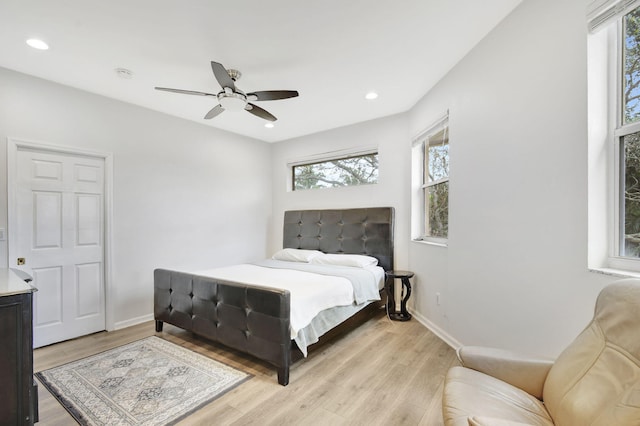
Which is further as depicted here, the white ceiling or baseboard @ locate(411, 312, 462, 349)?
baseboard @ locate(411, 312, 462, 349)

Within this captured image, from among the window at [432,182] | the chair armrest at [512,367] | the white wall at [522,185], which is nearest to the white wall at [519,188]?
the white wall at [522,185]

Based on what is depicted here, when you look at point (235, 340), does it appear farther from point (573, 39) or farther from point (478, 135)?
point (573, 39)

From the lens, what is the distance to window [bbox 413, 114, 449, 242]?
10.4ft

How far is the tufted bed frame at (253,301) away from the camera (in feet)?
7.14

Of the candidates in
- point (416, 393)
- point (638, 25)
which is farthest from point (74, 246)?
point (638, 25)

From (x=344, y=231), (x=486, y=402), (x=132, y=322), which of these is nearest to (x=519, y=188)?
(x=486, y=402)

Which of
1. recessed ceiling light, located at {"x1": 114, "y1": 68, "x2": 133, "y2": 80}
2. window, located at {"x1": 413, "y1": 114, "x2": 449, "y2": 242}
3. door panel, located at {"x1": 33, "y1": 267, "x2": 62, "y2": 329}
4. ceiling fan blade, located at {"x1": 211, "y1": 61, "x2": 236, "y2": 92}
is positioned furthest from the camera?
window, located at {"x1": 413, "y1": 114, "x2": 449, "y2": 242}

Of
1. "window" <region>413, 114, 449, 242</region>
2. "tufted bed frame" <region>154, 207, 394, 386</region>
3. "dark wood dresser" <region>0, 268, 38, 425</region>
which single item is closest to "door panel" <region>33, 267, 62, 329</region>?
"tufted bed frame" <region>154, 207, 394, 386</region>

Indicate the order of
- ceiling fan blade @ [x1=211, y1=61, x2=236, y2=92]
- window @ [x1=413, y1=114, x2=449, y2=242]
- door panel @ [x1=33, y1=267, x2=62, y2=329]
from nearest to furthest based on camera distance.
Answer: ceiling fan blade @ [x1=211, y1=61, x2=236, y2=92], door panel @ [x1=33, y1=267, x2=62, y2=329], window @ [x1=413, y1=114, x2=449, y2=242]

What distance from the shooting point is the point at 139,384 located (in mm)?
2164

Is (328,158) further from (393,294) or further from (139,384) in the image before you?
(139,384)

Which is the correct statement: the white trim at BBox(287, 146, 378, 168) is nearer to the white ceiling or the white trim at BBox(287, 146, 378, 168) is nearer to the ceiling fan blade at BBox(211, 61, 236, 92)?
the white ceiling

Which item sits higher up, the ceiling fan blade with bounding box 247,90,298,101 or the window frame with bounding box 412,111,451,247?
the ceiling fan blade with bounding box 247,90,298,101

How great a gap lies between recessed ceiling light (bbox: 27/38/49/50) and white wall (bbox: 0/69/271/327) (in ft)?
2.26
